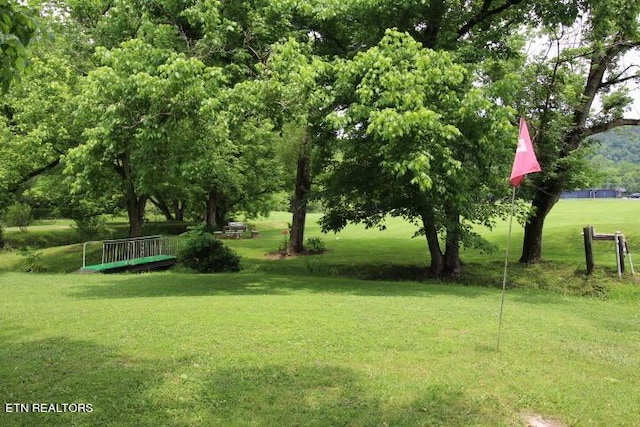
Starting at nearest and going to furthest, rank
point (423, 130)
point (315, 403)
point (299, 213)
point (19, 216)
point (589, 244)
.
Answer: point (315, 403) → point (423, 130) → point (589, 244) → point (299, 213) → point (19, 216)

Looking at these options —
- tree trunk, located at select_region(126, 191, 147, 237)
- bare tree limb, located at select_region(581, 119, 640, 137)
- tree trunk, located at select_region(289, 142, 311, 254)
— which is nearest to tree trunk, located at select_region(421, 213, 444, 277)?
bare tree limb, located at select_region(581, 119, 640, 137)

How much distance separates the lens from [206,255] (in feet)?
60.1

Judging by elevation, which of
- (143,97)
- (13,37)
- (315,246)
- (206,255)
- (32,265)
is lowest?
(32,265)

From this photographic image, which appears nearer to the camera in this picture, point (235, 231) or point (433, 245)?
point (433, 245)

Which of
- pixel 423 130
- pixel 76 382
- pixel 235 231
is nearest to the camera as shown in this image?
pixel 76 382

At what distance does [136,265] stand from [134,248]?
107 centimetres

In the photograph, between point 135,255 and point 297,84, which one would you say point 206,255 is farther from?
point 297,84

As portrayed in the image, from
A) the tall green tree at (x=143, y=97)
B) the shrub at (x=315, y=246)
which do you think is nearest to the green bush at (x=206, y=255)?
the tall green tree at (x=143, y=97)

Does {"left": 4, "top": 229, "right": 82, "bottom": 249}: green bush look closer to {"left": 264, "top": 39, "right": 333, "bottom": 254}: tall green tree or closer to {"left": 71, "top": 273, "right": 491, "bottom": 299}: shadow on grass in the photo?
{"left": 71, "top": 273, "right": 491, "bottom": 299}: shadow on grass

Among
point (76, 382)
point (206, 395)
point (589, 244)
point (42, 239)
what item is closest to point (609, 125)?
point (589, 244)

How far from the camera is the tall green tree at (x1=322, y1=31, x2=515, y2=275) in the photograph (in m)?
10.9

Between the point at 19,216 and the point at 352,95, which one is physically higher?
the point at 352,95

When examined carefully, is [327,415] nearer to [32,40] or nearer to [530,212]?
[32,40]

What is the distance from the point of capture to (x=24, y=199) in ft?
109
